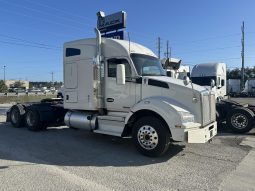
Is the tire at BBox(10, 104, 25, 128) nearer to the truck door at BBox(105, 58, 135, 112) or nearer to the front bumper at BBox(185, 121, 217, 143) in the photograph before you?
the truck door at BBox(105, 58, 135, 112)

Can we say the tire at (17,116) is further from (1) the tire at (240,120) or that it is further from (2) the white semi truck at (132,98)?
(1) the tire at (240,120)

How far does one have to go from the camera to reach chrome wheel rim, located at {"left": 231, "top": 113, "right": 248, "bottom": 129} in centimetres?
1160

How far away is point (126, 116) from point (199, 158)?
7.04 feet

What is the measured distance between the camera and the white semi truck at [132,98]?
7.58 metres

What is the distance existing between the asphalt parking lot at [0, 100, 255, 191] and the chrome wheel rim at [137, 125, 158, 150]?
0.31 m

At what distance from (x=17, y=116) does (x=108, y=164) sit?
681 centimetres

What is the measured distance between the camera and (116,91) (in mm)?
8992

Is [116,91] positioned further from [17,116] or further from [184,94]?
[17,116]

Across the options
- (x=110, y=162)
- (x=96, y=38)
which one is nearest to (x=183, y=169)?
(x=110, y=162)

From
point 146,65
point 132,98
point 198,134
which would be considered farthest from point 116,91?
point 198,134

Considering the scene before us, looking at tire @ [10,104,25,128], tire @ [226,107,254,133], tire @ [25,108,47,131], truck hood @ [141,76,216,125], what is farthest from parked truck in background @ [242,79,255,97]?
truck hood @ [141,76,216,125]

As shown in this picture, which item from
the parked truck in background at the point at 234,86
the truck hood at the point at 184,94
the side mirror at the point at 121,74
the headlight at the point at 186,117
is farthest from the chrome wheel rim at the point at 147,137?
the parked truck in background at the point at 234,86

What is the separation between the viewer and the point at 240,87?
2116 inches

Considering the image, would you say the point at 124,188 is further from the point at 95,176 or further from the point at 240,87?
the point at 240,87
